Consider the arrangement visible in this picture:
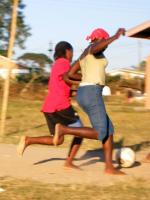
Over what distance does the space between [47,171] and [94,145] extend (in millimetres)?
3733

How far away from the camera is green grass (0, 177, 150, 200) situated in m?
5.94

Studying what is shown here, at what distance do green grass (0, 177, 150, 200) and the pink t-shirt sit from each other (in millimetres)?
1353

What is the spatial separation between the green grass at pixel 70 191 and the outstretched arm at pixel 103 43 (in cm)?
166

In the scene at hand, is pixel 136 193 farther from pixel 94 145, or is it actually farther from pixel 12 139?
pixel 12 139

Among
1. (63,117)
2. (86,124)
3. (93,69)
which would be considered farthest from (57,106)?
(86,124)

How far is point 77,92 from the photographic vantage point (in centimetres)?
770

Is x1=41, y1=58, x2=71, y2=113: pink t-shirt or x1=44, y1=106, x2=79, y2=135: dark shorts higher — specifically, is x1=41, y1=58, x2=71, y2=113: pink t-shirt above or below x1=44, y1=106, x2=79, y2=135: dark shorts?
above

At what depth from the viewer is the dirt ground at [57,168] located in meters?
7.19

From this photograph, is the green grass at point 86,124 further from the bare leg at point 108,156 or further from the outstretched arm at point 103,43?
the outstretched arm at point 103,43

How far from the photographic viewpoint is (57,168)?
817 centimetres

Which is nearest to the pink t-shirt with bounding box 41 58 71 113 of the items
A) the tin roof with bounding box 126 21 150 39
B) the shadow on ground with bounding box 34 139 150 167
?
the shadow on ground with bounding box 34 139 150 167

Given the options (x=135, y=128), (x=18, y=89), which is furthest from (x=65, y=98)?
(x=18, y=89)

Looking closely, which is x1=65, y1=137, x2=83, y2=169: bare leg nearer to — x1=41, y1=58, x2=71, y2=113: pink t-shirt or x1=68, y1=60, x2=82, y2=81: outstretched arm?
x1=41, y1=58, x2=71, y2=113: pink t-shirt

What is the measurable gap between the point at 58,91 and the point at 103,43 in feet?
3.36
